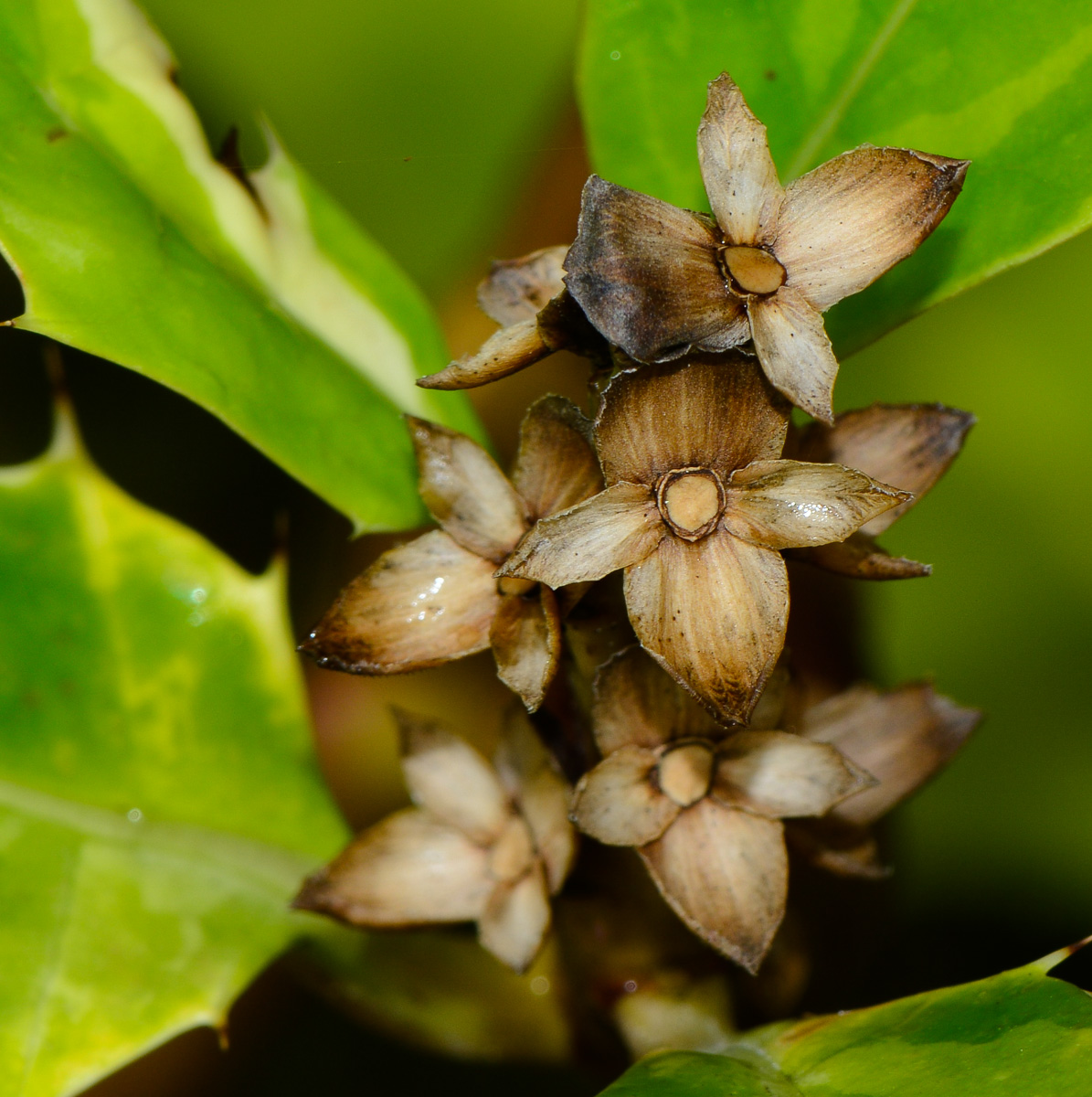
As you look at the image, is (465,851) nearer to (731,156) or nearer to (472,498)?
(472,498)

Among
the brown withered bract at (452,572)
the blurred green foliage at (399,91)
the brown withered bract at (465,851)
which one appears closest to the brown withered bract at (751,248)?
the brown withered bract at (452,572)

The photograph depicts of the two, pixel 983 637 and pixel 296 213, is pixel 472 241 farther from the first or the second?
pixel 983 637

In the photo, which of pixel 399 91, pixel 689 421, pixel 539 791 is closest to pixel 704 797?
pixel 539 791

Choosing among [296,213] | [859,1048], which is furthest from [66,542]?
[859,1048]

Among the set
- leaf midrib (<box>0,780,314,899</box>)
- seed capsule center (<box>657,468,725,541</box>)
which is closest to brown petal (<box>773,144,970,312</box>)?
seed capsule center (<box>657,468,725,541</box>)

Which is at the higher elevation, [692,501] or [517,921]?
[692,501]

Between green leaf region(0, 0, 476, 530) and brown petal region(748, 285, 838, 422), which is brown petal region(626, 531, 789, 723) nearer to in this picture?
brown petal region(748, 285, 838, 422)
